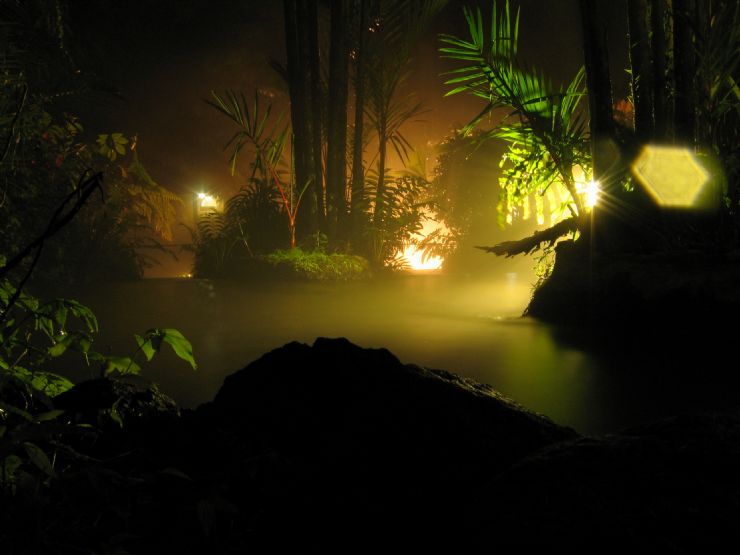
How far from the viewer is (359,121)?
406 inches

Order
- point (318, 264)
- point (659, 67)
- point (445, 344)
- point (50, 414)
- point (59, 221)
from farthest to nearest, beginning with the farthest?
point (318, 264), point (659, 67), point (445, 344), point (50, 414), point (59, 221)

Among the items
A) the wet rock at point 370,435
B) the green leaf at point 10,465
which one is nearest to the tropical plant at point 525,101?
the wet rock at point 370,435

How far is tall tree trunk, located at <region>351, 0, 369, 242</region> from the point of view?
32.3 feet

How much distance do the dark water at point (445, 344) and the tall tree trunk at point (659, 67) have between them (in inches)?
65.2

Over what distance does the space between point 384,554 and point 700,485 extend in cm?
65

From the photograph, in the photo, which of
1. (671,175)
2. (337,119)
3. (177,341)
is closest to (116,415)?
(177,341)

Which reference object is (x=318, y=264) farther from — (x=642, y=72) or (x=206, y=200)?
(x=206, y=200)

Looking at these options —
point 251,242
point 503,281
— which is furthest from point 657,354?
point 251,242

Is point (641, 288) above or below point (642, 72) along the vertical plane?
below

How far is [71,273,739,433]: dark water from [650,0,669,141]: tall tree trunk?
5.43ft

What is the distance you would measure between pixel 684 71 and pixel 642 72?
54cm

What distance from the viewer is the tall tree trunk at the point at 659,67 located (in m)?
4.37

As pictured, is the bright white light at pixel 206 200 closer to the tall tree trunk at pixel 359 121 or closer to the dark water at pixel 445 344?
the tall tree trunk at pixel 359 121

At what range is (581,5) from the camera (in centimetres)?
451
